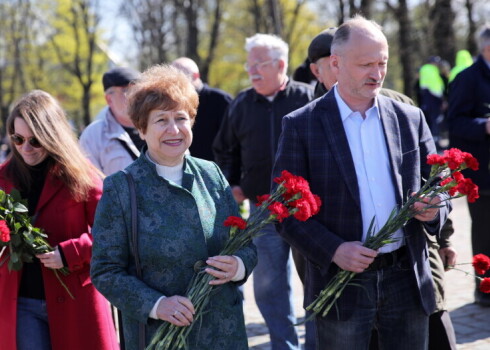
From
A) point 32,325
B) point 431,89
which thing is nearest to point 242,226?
point 32,325

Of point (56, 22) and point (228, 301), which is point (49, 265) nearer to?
point (228, 301)

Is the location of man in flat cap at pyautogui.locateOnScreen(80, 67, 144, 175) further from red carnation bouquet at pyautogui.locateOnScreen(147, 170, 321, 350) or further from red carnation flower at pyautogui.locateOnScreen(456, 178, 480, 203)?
red carnation flower at pyautogui.locateOnScreen(456, 178, 480, 203)

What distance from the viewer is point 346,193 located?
3.32 metres

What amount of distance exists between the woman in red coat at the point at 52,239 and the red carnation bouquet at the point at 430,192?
4.60 ft

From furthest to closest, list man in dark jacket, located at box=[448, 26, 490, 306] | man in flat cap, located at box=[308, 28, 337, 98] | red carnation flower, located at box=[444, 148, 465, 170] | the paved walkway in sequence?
man in dark jacket, located at box=[448, 26, 490, 306], the paved walkway, man in flat cap, located at box=[308, 28, 337, 98], red carnation flower, located at box=[444, 148, 465, 170]

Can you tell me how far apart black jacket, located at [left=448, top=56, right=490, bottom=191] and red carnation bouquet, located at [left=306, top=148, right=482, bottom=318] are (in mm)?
3228

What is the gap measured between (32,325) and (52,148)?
38.2 inches

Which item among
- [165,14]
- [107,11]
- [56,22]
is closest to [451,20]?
[165,14]

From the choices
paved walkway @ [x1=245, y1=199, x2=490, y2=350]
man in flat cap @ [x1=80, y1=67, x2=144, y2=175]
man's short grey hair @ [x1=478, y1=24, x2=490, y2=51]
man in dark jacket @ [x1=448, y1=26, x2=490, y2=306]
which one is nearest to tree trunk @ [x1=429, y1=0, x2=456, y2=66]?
paved walkway @ [x1=245, y1=199, x2=490, y2=350]

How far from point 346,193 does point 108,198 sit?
1.08 meters

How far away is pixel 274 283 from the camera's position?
558 cm

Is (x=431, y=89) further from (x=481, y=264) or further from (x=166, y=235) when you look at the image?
(x=166, y=235)

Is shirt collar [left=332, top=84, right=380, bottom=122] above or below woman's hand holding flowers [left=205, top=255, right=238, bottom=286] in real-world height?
above

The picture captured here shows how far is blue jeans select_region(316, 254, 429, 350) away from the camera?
10.9ft
